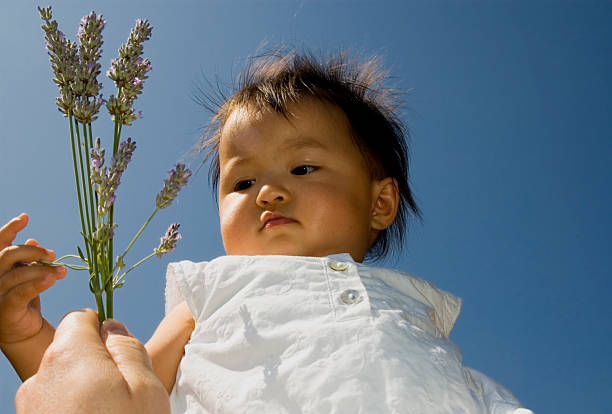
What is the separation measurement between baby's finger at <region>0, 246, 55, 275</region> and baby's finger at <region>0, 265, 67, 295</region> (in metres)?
0.03

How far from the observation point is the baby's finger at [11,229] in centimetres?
229

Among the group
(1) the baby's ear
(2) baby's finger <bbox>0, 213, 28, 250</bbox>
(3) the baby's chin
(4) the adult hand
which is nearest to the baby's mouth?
(3) the baby's chin

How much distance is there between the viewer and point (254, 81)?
3.58 metres

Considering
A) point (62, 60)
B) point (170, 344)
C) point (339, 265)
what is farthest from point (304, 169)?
point (62, 60)

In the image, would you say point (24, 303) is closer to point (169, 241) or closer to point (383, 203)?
point (169, 241)

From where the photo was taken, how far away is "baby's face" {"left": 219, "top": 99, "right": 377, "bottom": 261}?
99.0 inches

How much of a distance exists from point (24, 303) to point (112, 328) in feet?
2.55

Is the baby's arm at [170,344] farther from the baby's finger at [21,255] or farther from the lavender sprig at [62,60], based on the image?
the lavender sprig at [62,60]

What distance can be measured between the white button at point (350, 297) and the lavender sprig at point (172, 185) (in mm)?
758

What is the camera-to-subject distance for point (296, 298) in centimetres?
206

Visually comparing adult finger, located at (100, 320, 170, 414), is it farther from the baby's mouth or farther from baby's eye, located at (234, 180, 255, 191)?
baby's eye, located at (234, 180, 255, 191)

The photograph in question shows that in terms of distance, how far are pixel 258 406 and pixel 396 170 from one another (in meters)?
2.08

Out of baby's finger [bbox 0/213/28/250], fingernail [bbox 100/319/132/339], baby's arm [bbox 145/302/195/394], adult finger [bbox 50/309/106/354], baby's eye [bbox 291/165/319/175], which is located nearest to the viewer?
adult finger [bbox 50/309/106/354]

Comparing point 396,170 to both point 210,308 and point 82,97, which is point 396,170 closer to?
point 210,308
